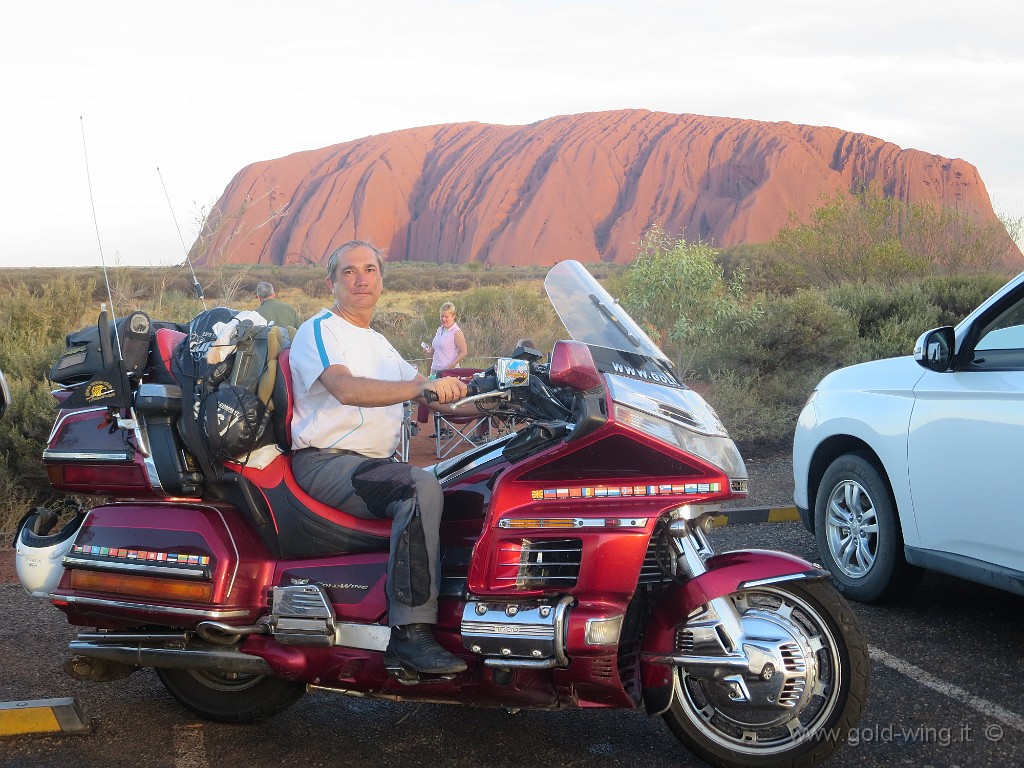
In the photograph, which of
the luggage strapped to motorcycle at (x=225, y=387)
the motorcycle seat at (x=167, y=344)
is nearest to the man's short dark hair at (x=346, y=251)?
the luggage strapped to motorcycle at (x=225, y=387)

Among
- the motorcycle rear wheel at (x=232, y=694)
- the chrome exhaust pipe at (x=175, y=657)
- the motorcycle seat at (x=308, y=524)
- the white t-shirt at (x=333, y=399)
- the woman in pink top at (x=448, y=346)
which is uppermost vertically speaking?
the white t-shirt at (x=333, y=399)

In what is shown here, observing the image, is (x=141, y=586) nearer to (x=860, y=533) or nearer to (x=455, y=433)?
(x=860, y=533)

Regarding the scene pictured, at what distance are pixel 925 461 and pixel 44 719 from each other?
4083 millimetres

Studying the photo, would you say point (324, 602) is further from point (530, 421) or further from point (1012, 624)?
point (1012, 624)

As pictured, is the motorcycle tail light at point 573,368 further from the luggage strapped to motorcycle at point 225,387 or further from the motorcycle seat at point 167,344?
the motorcycle seat at point 167,344

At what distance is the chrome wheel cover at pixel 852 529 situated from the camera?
17.5 ft

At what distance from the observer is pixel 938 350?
15.4 ft

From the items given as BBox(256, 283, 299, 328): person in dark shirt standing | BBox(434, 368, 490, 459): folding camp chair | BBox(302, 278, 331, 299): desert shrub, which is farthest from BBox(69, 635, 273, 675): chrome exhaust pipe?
BBox(302, 278, 331, 299): desert shrub

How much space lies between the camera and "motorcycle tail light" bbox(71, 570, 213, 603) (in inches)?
143

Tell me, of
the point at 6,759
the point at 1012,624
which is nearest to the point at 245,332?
the point at 6,759

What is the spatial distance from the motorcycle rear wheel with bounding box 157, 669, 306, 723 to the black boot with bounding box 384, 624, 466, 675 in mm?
770

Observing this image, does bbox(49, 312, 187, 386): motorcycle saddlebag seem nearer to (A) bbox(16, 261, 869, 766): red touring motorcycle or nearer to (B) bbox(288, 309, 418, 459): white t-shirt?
(A) bbox(16, 261, 869, 766): red touring motorcycle

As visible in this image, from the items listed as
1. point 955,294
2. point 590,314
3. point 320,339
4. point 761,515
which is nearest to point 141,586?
point 320,339

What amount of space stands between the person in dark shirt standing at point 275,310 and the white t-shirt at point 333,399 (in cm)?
815
